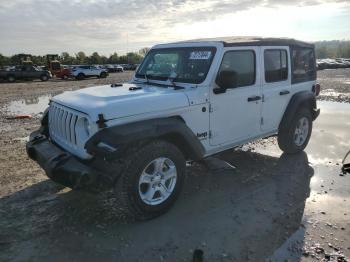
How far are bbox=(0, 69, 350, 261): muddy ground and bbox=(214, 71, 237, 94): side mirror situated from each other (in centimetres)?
103

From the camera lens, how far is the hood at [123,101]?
13.4 feet

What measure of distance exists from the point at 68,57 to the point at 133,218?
64.3 metres

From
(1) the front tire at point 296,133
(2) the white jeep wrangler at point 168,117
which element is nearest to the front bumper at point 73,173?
(2) the white jeep wrangler at point 168,117

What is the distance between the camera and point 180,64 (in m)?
5.36

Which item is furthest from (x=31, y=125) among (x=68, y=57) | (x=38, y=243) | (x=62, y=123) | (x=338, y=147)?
(x=68, y=57)

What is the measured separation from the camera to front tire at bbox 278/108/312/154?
21.4 ft

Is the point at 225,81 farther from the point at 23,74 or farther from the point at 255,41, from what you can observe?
the point at 23,74

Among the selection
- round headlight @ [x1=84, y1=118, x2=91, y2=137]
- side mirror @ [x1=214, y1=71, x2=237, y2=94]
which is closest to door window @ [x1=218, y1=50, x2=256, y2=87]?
side mirror @ [x1=214, y1=71, x2=237, y2=94]

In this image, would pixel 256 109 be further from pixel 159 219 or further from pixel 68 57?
pixel 68 57

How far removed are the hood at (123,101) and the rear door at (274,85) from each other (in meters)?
1.77

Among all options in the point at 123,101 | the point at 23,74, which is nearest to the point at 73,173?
the point at 123,101

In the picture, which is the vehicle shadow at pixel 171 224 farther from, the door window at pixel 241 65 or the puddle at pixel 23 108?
the puddle at pixel 23 108

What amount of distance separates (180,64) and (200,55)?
34cm

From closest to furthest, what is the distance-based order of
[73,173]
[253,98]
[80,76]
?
[73,173]
[253,98]
[80,76]
